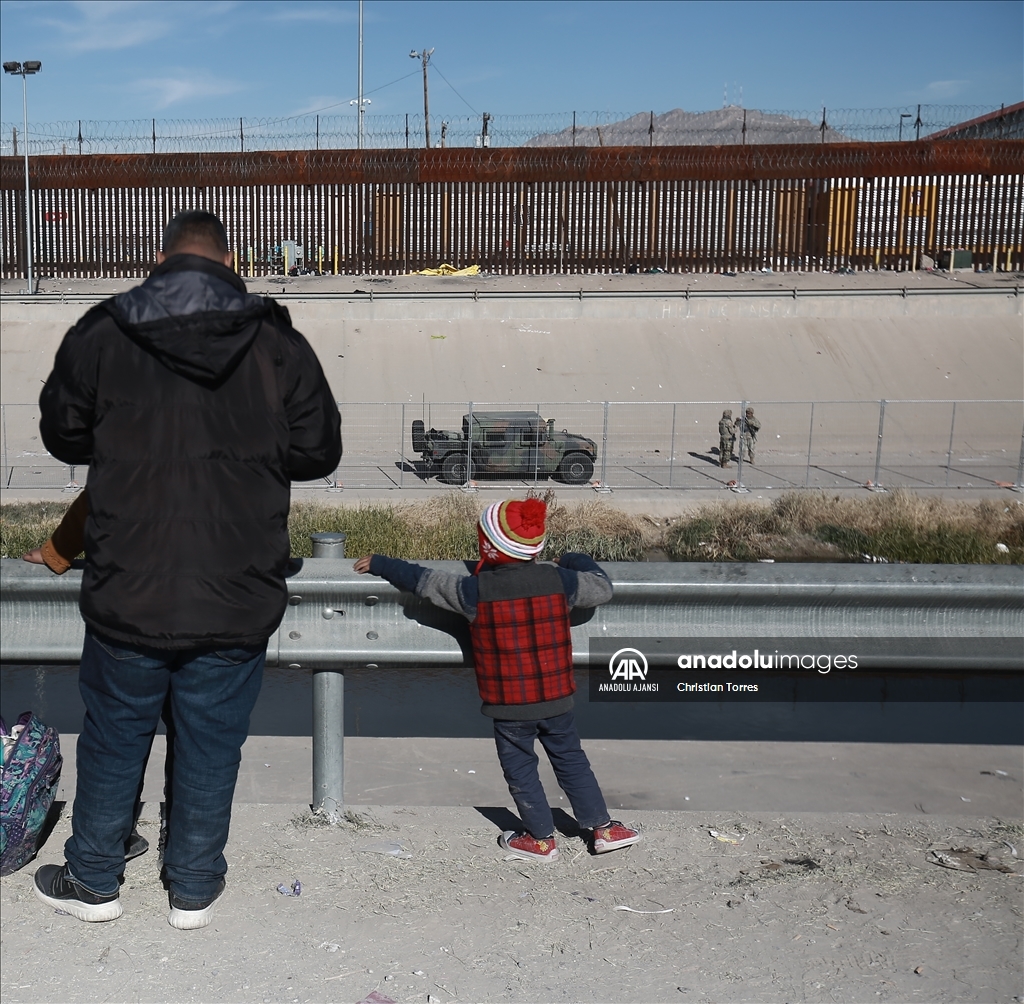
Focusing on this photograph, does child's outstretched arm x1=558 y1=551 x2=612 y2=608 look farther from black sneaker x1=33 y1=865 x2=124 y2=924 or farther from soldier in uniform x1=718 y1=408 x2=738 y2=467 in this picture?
soldier in uniform x1=718 y1=408 x2=738 y2=467

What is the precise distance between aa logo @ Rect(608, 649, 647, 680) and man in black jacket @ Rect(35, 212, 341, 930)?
156 centimetres

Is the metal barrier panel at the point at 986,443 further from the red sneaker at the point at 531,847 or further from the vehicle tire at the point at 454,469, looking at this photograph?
the red sneaker at the point at 531,847

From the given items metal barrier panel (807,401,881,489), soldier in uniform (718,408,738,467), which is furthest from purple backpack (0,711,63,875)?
soldier in uniform (718,408,738,467)

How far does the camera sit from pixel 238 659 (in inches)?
123

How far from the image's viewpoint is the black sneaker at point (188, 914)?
324cm

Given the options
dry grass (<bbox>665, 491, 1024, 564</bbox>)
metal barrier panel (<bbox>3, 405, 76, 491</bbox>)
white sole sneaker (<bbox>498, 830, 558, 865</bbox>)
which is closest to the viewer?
white sole sneaker (<bbox>498, 830, 558, 865</bbox>)

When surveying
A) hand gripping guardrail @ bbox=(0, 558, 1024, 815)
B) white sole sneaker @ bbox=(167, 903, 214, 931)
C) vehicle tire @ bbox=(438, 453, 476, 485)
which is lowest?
vehicle tire @ bbox=(438, 453, 476, 485)

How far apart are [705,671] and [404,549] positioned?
920 cm

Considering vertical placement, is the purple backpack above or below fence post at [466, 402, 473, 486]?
above

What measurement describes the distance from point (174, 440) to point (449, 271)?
A: 103 feet

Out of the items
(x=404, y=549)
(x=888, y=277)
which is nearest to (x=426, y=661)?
(x=404, y=549)

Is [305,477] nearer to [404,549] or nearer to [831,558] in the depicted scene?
[404,549]

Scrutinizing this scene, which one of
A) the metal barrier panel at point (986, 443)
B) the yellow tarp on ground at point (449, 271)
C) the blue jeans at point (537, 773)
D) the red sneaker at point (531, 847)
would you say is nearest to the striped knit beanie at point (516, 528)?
the blue jeans at point (537, 773)

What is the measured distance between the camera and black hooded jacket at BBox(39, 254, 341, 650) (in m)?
2.91
